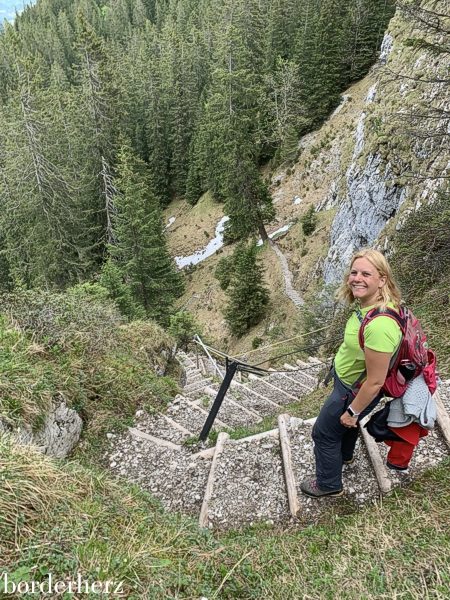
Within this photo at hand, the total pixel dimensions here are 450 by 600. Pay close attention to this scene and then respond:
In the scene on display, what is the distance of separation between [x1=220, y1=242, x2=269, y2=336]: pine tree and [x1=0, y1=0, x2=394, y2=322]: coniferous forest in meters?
4.11

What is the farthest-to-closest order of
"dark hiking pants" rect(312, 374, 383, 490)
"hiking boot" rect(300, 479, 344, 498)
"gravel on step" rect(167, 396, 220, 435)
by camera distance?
"gravel on step" rect(167, 396, 220, 435) < "hiking boot" rect(300, 479, 344, 498) < "dark hiking pants" rect(312, 374, 383, 490)

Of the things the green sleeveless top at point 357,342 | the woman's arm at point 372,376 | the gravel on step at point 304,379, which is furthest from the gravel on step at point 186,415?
the woman's arm at point 372,376

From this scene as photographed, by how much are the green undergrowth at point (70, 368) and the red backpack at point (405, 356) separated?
352cm

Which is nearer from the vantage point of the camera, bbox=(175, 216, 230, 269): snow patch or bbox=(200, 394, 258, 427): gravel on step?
bbox=(200, 394, 258, 427): gravel on step

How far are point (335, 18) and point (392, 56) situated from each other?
79.9 feet

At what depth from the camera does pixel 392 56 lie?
67.1 feet

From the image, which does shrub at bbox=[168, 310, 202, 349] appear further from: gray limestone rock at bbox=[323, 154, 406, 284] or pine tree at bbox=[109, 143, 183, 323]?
gray limestone rock at bbox=[323, 154, 406, 284]

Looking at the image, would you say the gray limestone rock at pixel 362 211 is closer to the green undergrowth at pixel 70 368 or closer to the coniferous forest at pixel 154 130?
the coniferous forest at pixel 154 130

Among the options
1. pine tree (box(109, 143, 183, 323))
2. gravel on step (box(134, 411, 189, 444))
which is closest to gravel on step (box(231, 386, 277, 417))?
gravel on step (box(134, 411, 189, 444))

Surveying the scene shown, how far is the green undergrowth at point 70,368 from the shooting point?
441cm

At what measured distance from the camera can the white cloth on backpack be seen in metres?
3.03

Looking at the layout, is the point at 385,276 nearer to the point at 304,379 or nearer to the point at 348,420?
the point at 348,420

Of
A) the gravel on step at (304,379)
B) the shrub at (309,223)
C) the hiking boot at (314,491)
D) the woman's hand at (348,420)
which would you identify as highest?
the woman's hand at (348,420)

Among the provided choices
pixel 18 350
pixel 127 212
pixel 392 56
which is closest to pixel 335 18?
pixel 392 56
